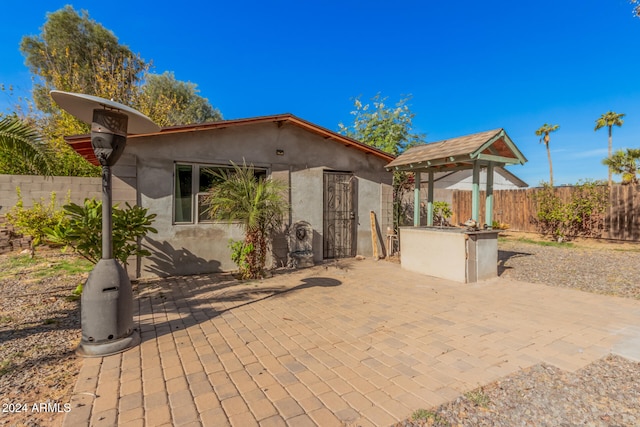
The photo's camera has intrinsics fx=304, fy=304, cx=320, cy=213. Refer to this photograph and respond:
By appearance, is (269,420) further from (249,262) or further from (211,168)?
(211,168)

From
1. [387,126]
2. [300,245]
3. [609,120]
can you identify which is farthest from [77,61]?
[609,120]

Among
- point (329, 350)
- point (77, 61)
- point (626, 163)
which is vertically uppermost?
point (77, 61)

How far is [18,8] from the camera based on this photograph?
42.3 feet

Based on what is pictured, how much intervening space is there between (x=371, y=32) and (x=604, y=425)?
16.1 m

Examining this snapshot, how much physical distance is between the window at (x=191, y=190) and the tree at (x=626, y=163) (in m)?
21.8

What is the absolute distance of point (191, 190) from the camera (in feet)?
22.7

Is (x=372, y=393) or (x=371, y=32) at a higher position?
(x=371, y=32)

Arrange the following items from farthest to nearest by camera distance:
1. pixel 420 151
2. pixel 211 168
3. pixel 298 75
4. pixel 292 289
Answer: pixel 298 75 < pixel 420 151 < pixel 211 168 < pixel 292 289

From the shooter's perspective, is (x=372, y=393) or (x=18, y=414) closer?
(x=18, y=414)

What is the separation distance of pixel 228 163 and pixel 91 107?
13.4 ft

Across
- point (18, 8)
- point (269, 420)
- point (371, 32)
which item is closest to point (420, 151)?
point (269, 420)

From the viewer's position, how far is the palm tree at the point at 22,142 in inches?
202

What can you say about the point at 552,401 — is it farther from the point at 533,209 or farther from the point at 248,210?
the point at 533,209

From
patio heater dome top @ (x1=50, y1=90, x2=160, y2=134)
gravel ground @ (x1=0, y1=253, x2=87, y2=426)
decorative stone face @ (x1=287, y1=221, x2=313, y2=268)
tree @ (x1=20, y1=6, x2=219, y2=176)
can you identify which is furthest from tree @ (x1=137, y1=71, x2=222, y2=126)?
patio heater dome top @ (x1=50, y1=90, x2=160, y2=134)
